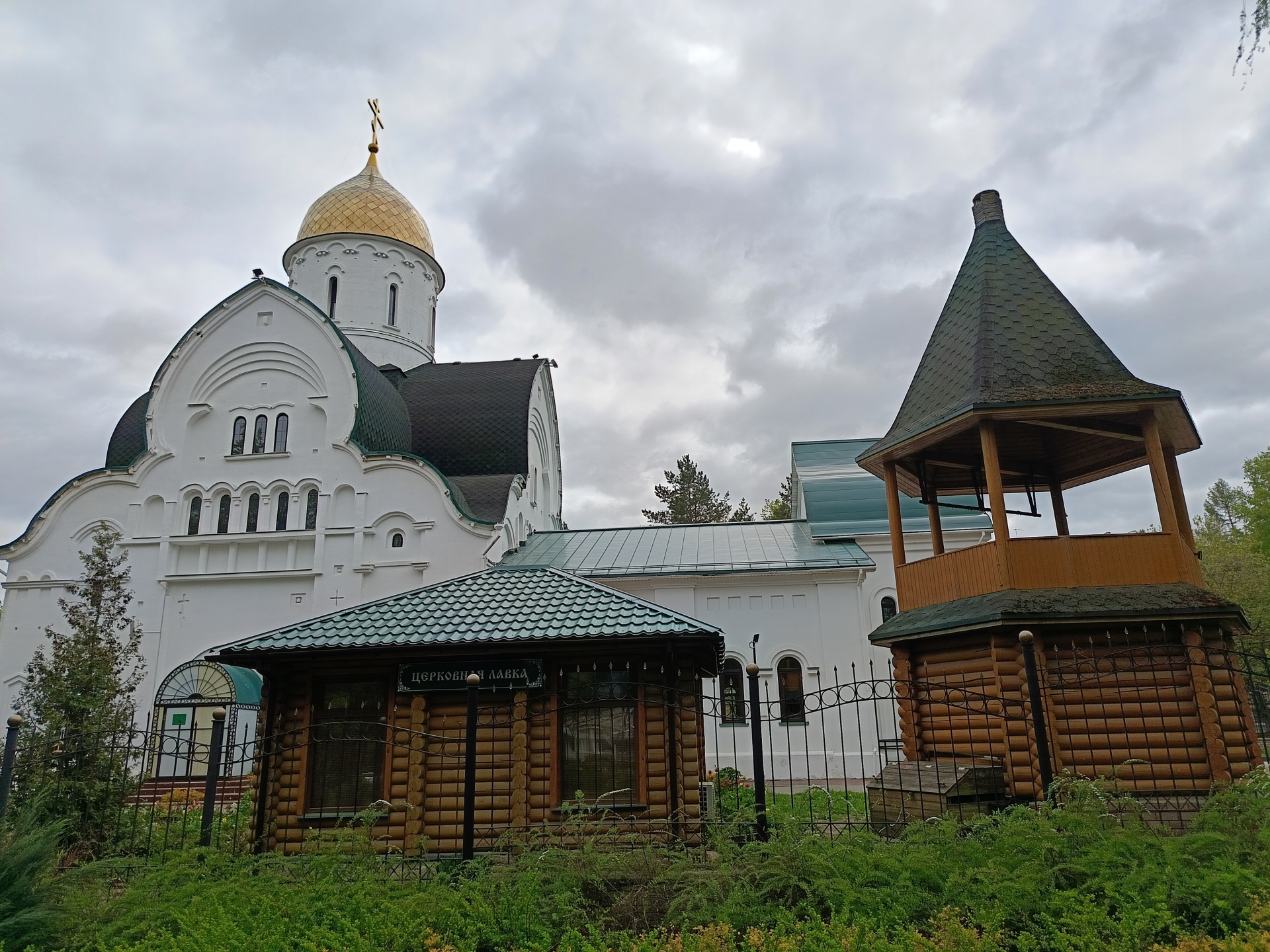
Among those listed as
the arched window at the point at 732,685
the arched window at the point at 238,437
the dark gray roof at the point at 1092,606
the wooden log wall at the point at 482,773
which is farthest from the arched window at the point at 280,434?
the dark gray roof at the point at 1092,606

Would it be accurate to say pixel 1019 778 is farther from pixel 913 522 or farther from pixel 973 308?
pixel 913 522

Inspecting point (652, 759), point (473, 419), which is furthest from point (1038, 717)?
point (473, 419)

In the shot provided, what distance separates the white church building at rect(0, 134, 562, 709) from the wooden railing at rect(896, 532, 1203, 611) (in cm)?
1282

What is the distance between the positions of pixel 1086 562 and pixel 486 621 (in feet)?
23.4

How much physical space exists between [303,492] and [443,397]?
18.6 ft

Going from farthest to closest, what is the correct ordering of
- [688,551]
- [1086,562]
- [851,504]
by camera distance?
[851,504]
[688,551]
[1086,562]

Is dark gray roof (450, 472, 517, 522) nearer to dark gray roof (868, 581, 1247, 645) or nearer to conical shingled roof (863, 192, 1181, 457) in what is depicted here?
conical shingled roof (863, 192, 1181, 457)

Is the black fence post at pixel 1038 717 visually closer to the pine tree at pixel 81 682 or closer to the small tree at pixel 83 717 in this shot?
the small tree at pixel 83 717

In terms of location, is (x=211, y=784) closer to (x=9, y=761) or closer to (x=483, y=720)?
(x=9, y=761)

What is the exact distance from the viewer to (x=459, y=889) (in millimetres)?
6277

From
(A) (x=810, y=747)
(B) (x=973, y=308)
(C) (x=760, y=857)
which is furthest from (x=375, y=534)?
(C) (x=760, y=857)

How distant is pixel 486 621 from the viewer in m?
9.80

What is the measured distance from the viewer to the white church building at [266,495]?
20.3m

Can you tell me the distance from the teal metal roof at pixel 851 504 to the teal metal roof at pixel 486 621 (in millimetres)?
12388
